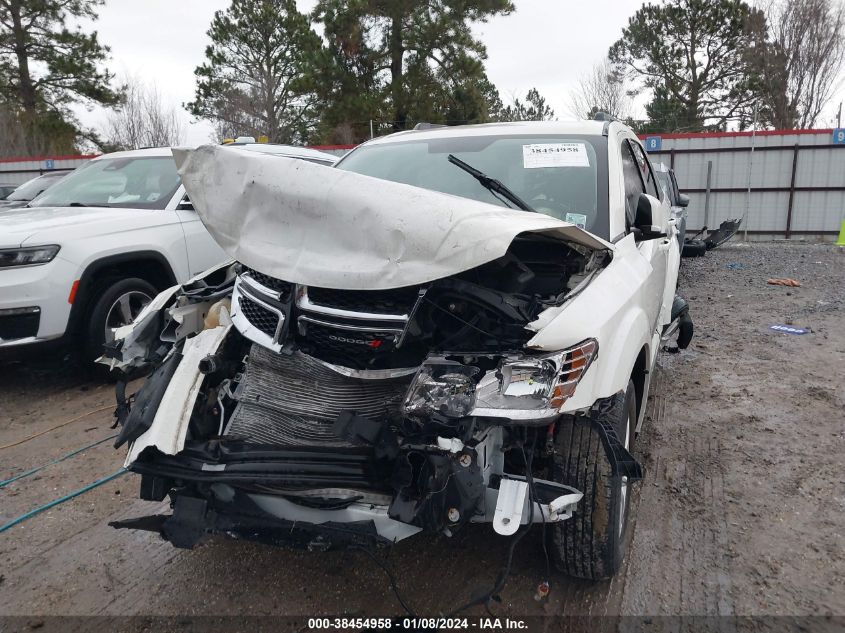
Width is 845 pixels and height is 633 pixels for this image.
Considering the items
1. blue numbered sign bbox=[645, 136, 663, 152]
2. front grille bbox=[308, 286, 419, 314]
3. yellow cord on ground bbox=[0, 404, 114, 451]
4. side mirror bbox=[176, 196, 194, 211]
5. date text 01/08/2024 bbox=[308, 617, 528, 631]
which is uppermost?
blue numbered sign bbox=[645, 136, 663, 152]

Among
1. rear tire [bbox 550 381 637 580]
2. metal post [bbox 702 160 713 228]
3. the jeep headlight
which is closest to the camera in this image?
rear tire [bbox 550 381 637 580]

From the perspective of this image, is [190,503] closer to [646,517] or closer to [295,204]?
[295,204]

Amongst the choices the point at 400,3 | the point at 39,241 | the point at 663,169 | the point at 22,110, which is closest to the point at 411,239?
the point at 39,241

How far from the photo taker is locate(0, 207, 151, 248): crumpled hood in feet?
14.3

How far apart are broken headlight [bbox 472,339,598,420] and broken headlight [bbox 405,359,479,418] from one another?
0.04 m

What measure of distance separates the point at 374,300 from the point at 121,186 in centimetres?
441

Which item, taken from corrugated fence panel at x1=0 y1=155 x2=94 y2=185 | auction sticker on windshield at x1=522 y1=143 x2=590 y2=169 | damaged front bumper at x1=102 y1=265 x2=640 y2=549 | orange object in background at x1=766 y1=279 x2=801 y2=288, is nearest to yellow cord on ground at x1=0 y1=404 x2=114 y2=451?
damaged front bumper at x1=102 y1=265 x2=640 y2=549

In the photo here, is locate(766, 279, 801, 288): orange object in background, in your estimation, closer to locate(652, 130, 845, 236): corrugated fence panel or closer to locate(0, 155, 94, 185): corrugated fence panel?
locate(652, 130, 845, 236): corrugated fence panel

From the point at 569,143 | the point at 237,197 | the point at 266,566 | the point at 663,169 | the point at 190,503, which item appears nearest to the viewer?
the point at 190,503

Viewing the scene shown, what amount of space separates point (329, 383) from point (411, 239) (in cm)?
64

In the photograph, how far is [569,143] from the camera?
11.4 ft

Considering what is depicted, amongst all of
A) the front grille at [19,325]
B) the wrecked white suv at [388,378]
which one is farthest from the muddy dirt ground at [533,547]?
the front grille at [19,325]

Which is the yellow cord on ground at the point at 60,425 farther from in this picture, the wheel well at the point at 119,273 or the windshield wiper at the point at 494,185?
the windshield wiper at the point at 494,185

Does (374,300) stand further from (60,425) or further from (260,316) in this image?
(60,425)
